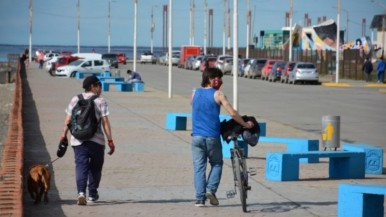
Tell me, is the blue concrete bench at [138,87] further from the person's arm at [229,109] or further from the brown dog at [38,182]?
the person's arm at [229,109]

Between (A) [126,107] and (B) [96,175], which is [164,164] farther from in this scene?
(A) [126,107]

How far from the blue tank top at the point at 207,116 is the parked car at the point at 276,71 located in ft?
167

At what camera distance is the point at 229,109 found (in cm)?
1120

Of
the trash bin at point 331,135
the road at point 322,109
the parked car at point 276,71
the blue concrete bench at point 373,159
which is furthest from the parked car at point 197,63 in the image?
the blue concrete bench at point 373,159

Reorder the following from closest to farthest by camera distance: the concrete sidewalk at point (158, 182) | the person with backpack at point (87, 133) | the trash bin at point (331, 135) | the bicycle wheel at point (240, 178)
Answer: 1. the bicycle wheel at point (240, 178)
2. the person with backpack at point (87, 133)
3. the concrete sidewalk at point (158, 182)
4. the trash bin at point (331, 135)

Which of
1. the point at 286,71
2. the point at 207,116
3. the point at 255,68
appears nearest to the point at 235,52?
the point at 207,116

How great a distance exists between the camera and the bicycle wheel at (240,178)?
36.2 ft

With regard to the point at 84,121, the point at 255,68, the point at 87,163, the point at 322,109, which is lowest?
the point at 322,109

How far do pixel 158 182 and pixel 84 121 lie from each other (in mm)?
2870

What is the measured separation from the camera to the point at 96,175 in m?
11.5

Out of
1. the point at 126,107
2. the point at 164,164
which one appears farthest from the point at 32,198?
the point at 126,107

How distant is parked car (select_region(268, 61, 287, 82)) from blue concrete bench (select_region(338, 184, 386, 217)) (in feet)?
171

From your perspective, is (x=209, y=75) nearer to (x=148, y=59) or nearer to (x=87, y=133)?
(x=87, y=133)

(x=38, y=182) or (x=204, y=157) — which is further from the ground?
(x=204, y=157)
